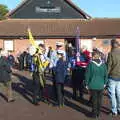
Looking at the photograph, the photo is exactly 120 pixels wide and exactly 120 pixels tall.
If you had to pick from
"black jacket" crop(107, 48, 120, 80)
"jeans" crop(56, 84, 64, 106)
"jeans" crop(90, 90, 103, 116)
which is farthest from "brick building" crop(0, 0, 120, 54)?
"jeans" crop(90, 90, 103, 116)

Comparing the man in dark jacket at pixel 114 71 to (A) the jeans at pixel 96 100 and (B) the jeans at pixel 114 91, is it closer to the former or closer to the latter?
(B) the jeans at pixel 114 91

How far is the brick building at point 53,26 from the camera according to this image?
132 ft

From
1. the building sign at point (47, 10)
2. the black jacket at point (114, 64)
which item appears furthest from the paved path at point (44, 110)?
the building sign at point (47, 10)

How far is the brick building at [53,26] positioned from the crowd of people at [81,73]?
2274 centimetres

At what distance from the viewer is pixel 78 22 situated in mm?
44406

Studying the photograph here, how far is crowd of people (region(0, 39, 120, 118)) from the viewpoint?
1132 centimetres

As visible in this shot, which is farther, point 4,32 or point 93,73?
point 4,32

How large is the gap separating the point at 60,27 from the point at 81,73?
28256mm

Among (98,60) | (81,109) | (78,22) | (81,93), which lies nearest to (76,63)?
(81,93)

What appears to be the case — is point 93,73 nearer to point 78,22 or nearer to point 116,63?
point 116,63

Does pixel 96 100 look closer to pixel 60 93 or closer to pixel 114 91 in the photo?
pixel 114 91

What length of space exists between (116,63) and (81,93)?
3.45m

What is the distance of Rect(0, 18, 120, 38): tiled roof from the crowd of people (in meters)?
25.5

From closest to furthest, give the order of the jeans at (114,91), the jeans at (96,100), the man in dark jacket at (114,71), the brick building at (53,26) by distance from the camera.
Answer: the jeans at (96,100) → the man in dark jacket at (114,71) → the jeans at (114,91) → the brick building at (53,26)
